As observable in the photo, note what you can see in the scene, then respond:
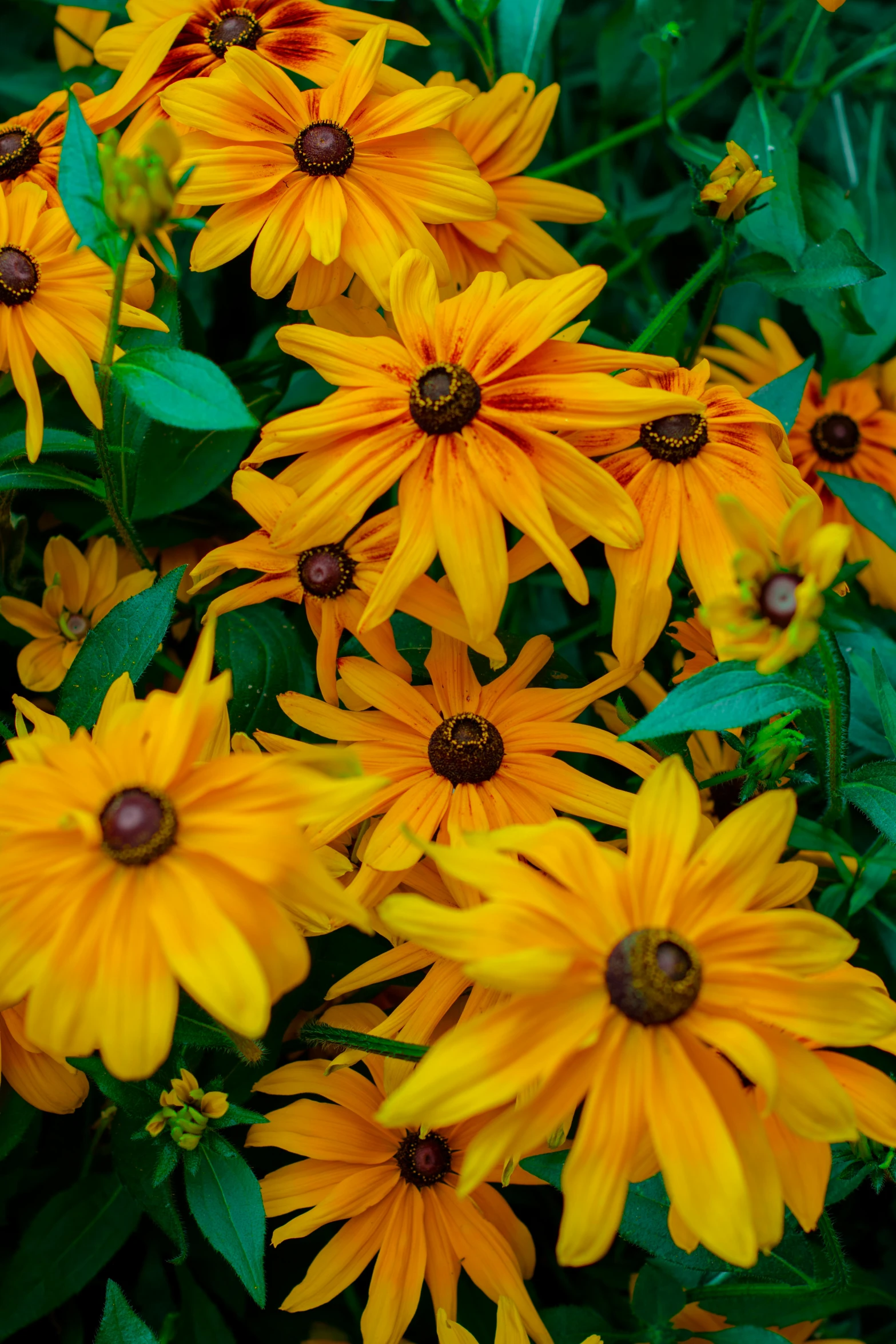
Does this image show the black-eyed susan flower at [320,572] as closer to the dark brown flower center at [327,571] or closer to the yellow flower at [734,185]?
the dark brown flower center at [327,571]

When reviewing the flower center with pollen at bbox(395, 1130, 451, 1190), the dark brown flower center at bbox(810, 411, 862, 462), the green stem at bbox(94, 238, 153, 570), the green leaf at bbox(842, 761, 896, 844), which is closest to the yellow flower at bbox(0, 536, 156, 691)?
the green stem at bbox(94, 238, 153, 570)

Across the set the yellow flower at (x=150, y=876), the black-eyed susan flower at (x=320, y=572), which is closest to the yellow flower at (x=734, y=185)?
the black-eyed susan flower at (x=320, y=572)

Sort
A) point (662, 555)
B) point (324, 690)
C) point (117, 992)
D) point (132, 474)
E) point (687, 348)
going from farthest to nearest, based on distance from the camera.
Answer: point (687, 348)
point (132, 474)
point (324, 690)
point (662, 555)
point (117, 992)

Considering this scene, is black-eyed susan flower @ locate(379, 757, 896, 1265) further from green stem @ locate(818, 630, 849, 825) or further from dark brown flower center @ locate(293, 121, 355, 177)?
dark brown flower center @ locate(293, 121, 355, 177)

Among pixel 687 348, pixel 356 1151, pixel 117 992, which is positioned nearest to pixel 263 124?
pixel 687 348

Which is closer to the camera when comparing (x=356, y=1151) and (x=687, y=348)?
(x=356, y=1151)

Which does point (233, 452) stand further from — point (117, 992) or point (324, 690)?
point (117, 992)
